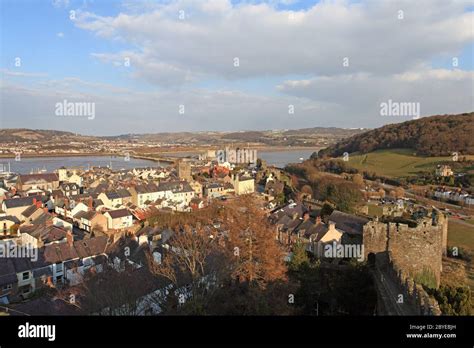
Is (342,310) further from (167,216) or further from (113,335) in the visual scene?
(167,216)

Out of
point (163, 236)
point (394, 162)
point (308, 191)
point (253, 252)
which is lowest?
point (163, 236)

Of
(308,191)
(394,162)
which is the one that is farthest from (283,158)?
(308,191)

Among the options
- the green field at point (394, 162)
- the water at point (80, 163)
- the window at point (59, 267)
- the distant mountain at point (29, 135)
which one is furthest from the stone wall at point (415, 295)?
the distant mountain at point (29, 135)

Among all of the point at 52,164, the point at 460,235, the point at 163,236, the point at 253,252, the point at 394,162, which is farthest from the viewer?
the point at 52,164

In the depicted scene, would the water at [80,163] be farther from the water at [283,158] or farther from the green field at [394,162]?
the green field at [394,162]

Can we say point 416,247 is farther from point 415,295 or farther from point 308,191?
point 308,191

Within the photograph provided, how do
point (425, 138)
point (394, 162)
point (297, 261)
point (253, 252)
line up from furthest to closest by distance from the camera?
point (425, 138) < point (394, 162) < point (297, 261) < point (253, 252)
